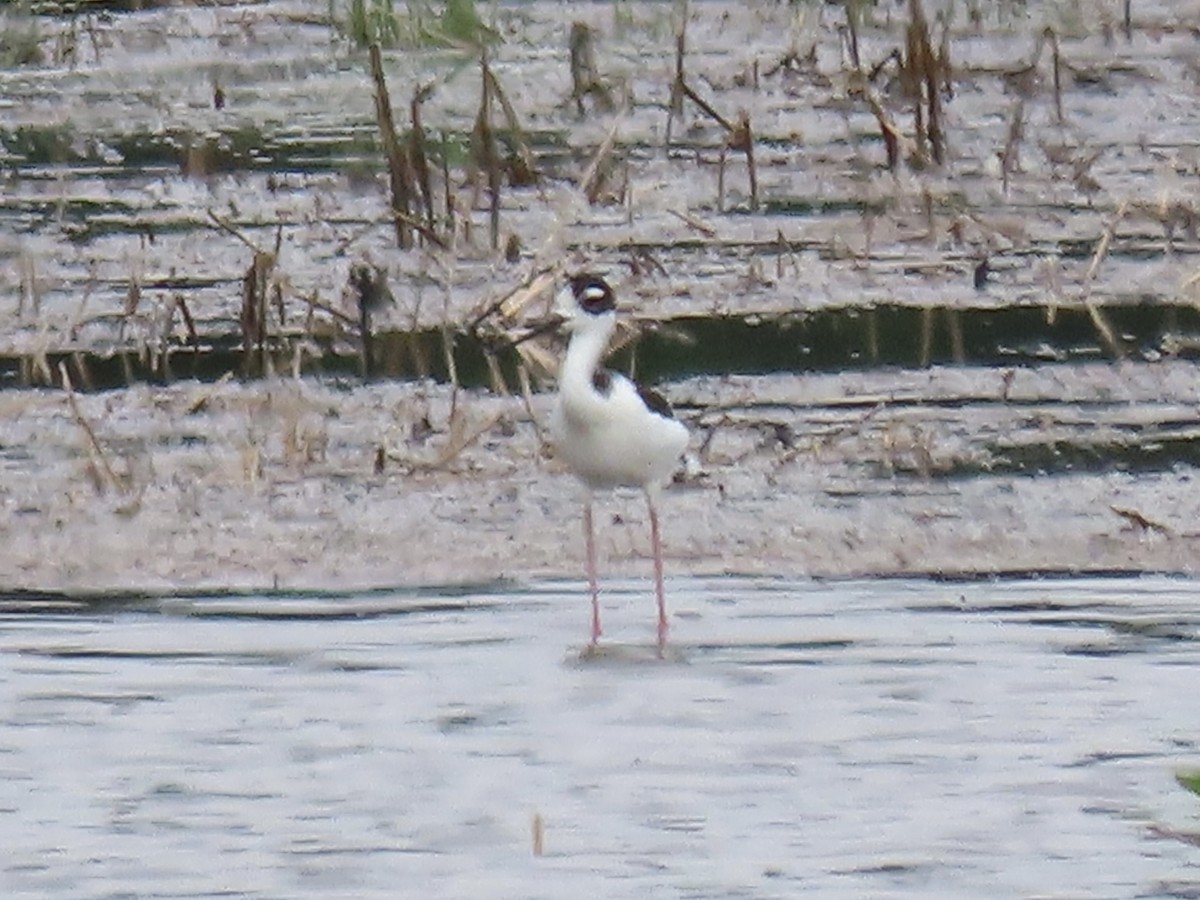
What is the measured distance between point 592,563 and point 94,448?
1768 mm

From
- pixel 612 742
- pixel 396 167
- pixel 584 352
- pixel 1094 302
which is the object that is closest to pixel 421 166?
pixel 396 167

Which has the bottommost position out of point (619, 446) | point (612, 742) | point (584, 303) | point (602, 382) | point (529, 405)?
point (612, 742)

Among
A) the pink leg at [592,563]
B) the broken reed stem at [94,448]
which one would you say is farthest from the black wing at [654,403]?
the broken reed stem at [94,448]

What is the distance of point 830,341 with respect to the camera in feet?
33.6

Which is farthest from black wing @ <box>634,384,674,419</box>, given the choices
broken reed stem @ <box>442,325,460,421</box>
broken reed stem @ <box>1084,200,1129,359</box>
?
broken reed stem @ <box>1084,200,1129,359</box>

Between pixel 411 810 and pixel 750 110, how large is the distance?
23.6ft

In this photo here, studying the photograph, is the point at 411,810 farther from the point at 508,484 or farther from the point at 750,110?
the point at 750,110

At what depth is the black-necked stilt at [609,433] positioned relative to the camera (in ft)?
26.0

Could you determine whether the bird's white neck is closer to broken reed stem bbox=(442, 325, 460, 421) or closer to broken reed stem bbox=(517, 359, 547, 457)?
broken reed stem bbox=(517, 359, 547, 457)

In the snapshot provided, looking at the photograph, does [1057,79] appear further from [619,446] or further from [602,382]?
[619,446]

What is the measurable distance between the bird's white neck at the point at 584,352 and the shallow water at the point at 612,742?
473 mm

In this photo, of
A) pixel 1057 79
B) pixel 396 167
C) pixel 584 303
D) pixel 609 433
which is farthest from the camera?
pixel 1057 79

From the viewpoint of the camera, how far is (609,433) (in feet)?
26.0

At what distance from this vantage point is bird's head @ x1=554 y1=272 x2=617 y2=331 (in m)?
8.35
